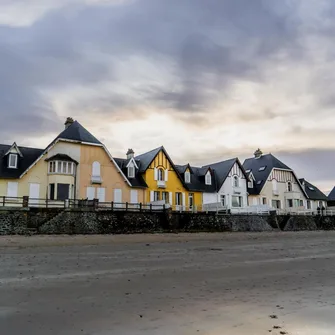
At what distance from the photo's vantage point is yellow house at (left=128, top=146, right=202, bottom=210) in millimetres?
34938

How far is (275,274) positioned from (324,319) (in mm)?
3975

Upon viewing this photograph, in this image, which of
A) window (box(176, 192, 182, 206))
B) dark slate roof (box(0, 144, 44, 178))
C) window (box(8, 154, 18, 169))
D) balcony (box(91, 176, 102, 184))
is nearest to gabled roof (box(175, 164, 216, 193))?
window (box(176, 192, 182, 206))

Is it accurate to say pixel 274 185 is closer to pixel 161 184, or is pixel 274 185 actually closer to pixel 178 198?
pixel 178 198

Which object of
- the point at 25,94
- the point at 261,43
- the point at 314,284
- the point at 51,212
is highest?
the point at 261,43

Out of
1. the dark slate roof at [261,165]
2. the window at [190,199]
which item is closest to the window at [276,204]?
the dark slate roof at [261,165]

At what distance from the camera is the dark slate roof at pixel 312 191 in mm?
49375

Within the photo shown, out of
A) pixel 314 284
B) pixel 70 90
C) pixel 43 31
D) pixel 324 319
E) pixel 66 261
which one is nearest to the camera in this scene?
pixel 324 319

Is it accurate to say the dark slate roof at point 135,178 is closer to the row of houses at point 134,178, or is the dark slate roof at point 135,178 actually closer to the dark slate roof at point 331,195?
the row of houses at point 134,178

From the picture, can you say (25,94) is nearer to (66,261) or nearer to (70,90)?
(70,90)

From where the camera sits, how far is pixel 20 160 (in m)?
29.0

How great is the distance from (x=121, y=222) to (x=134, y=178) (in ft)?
29.1

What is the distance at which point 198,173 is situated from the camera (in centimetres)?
4044

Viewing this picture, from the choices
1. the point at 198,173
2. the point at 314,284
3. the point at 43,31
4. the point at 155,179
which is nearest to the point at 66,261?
the point at 314,284

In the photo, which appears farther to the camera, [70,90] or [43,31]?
[70,90]
